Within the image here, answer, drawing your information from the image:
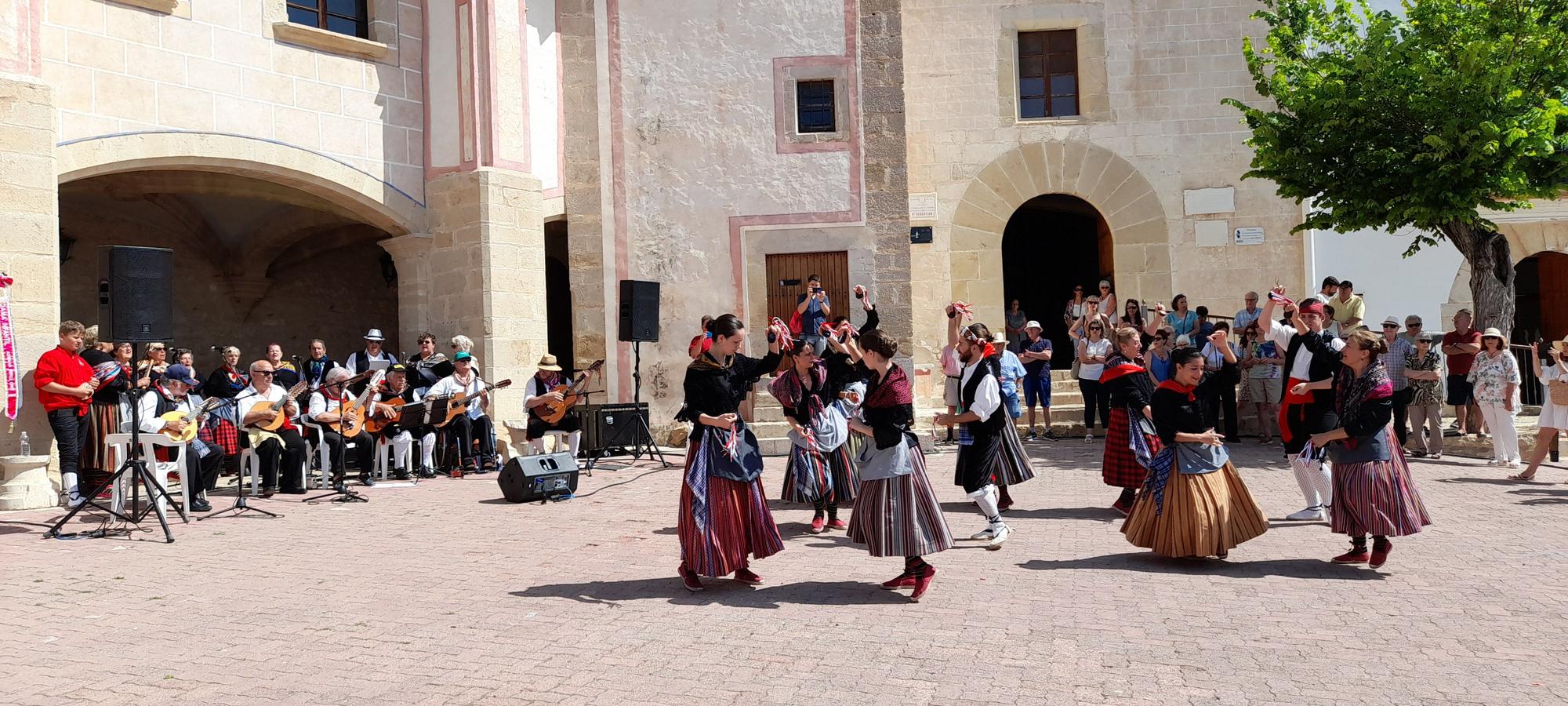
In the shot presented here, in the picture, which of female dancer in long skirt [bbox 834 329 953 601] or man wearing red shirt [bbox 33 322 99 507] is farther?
man wearing red shirt [bbox 33 322 99 507]

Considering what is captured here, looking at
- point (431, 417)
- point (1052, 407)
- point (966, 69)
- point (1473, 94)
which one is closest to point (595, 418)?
point (431, 417)

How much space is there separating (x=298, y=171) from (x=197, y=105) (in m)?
1.24

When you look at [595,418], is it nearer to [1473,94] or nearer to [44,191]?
[44,191]

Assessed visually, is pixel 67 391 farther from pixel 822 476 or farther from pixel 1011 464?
pixel 1011 464

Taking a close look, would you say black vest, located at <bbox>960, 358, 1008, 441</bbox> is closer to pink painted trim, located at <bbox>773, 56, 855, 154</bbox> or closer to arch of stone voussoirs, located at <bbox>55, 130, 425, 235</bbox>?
pink painted trim, located at <bbox>773, 56, 855, 154</bbox>

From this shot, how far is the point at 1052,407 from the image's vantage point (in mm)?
16375

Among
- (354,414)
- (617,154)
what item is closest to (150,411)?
(354,414)

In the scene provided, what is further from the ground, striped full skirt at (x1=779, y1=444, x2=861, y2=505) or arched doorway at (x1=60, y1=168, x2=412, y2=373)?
arched doorway at (x1=60, y1=168, x2=412, y2=373)

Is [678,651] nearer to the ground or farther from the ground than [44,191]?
nearer to the ground

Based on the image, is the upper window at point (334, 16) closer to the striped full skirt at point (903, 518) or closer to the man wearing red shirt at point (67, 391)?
the man wearing red shirt at point (67, 391)

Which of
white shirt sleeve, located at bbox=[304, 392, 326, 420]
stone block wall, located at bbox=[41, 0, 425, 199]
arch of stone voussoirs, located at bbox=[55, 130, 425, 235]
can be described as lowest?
white shirt sleeve, located at bbox=[304, 392, 326, 420]

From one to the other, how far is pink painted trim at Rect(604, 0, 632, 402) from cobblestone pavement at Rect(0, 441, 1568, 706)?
713cm

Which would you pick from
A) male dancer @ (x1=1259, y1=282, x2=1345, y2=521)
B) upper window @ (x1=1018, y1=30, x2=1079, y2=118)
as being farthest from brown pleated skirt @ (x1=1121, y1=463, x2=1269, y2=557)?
upper window @ (x1=1018, y1=30, x2=1079, y2=118)

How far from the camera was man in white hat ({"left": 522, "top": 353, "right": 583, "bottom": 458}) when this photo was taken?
12.3 metres
